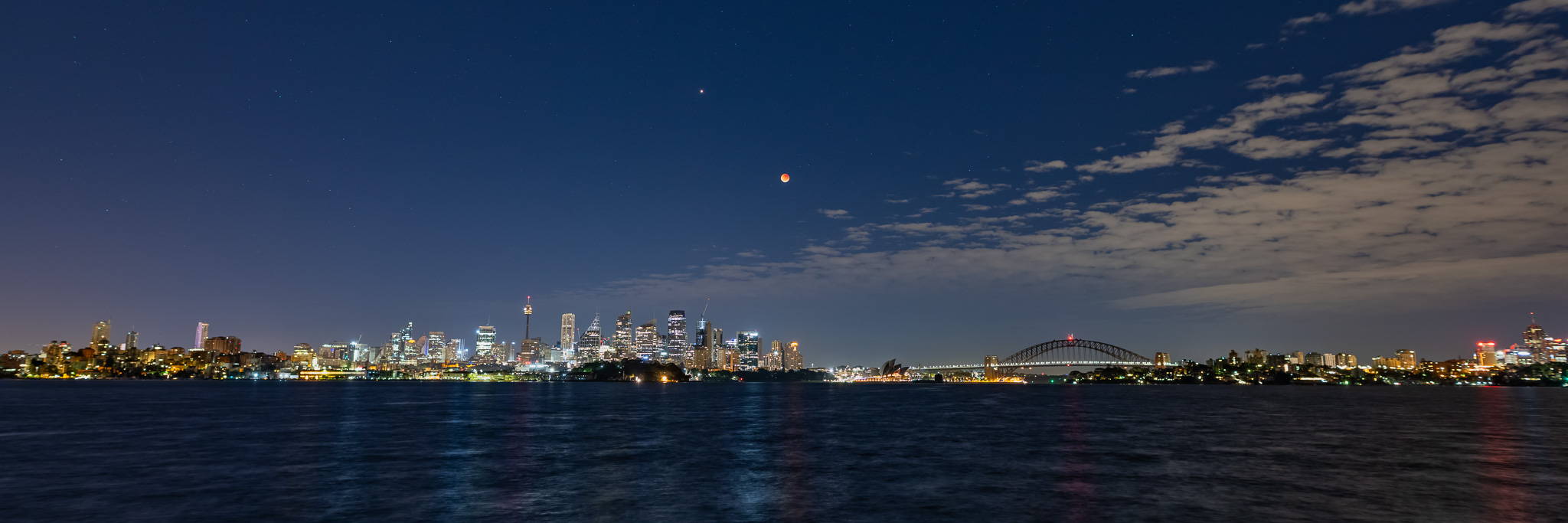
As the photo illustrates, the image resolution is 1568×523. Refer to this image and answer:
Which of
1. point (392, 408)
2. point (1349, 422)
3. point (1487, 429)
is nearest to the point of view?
point (1487, 429)

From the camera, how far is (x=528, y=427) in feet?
200

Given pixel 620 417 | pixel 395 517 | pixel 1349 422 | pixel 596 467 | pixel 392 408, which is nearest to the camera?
pixel 395 517

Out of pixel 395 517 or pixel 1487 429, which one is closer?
pixel 395 517

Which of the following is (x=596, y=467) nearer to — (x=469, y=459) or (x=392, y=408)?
(x=469, y=459)

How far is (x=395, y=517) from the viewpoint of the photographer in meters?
23.0

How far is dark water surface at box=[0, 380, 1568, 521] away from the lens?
80.2 feet

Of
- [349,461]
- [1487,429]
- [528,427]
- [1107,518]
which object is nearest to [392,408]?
[528,427]

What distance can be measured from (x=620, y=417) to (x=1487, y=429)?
6887 centimetres

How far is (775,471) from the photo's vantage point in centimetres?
3397

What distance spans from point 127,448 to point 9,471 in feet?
31.7

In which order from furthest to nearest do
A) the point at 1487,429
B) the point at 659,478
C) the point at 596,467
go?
the point at 1487,429 < the point at 596,467 < the point at 659,478

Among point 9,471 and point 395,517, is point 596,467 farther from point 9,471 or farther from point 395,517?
point 9,471

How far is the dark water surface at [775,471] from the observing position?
24453 mm

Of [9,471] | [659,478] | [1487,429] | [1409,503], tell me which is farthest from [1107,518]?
[1487,429]
